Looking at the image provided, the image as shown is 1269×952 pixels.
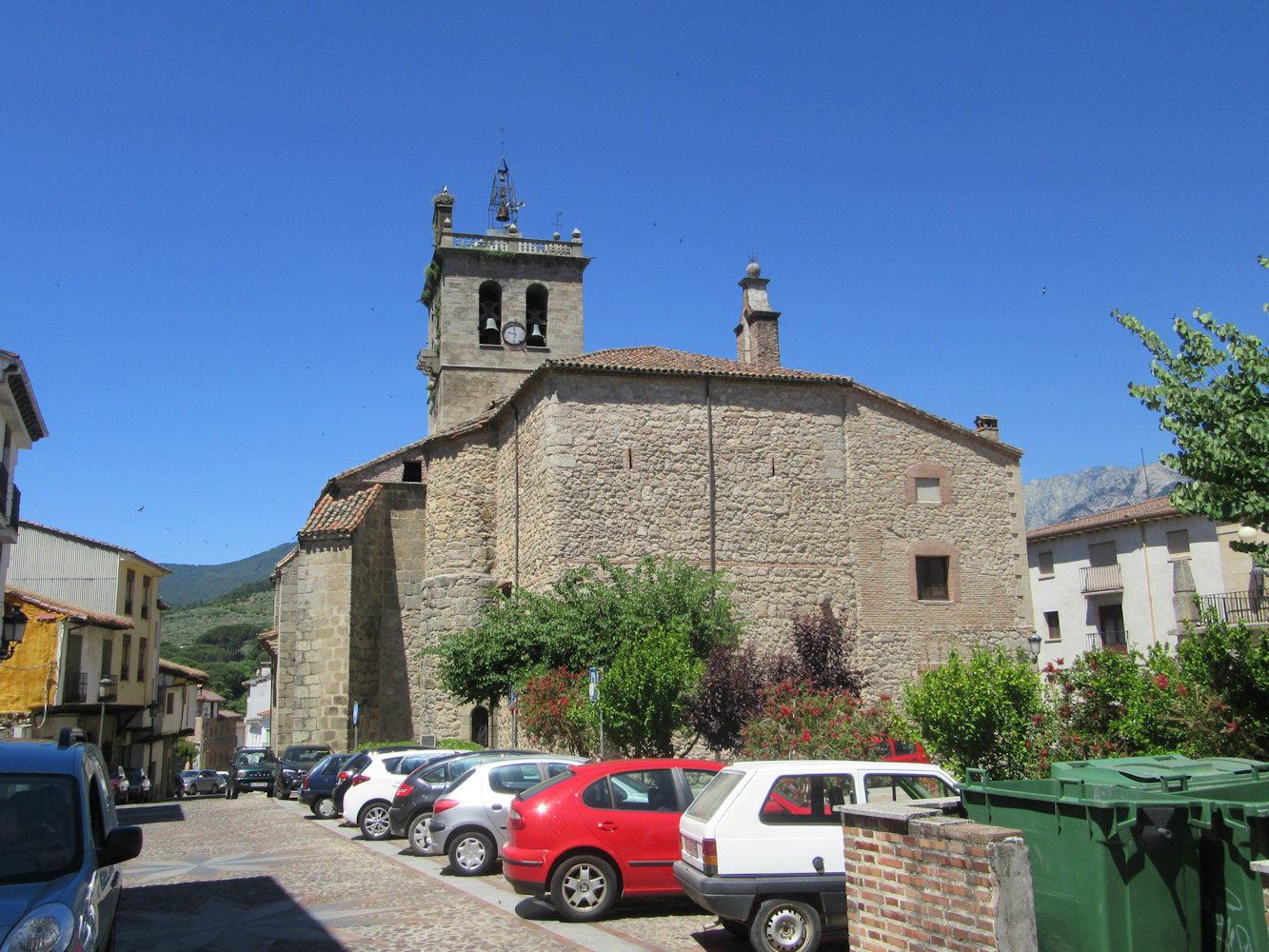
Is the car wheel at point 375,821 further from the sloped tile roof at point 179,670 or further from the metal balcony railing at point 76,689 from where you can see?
the sloped tile roof at point 179,670

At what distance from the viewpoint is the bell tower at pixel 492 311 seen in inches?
1319

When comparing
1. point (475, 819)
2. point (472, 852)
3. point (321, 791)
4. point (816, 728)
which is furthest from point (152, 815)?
point (816, 728)

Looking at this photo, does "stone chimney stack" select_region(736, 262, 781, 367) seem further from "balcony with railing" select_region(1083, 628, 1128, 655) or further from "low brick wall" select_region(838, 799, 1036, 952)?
"low brick wall" select_region(838, 799, 1036, 952)

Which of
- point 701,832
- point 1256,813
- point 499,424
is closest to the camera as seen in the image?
point 1256,813

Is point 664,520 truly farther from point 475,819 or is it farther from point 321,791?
point 475,819

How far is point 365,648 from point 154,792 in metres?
15.9

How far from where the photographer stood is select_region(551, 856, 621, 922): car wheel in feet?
29.1

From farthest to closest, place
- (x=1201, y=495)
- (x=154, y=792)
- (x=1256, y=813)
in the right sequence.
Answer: (x=154, y=792) < (x=1201, y=495) < (x=1256, y=813)

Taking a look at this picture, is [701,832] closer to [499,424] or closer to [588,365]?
[588,365]

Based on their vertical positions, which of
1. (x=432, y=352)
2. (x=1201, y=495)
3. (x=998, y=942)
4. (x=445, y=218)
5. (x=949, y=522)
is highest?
(x=445, y=218)

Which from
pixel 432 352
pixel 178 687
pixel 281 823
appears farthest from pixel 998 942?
pixel 178 687

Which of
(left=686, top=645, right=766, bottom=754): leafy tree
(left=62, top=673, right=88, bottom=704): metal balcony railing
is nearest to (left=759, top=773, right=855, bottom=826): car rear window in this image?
(left=686, top=645, right=766, bottom=754): leafy tree

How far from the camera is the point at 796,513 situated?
78.4 ft

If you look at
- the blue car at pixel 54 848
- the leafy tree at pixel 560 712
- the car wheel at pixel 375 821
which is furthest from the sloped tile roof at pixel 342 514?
the blue car at pixel 54 848
